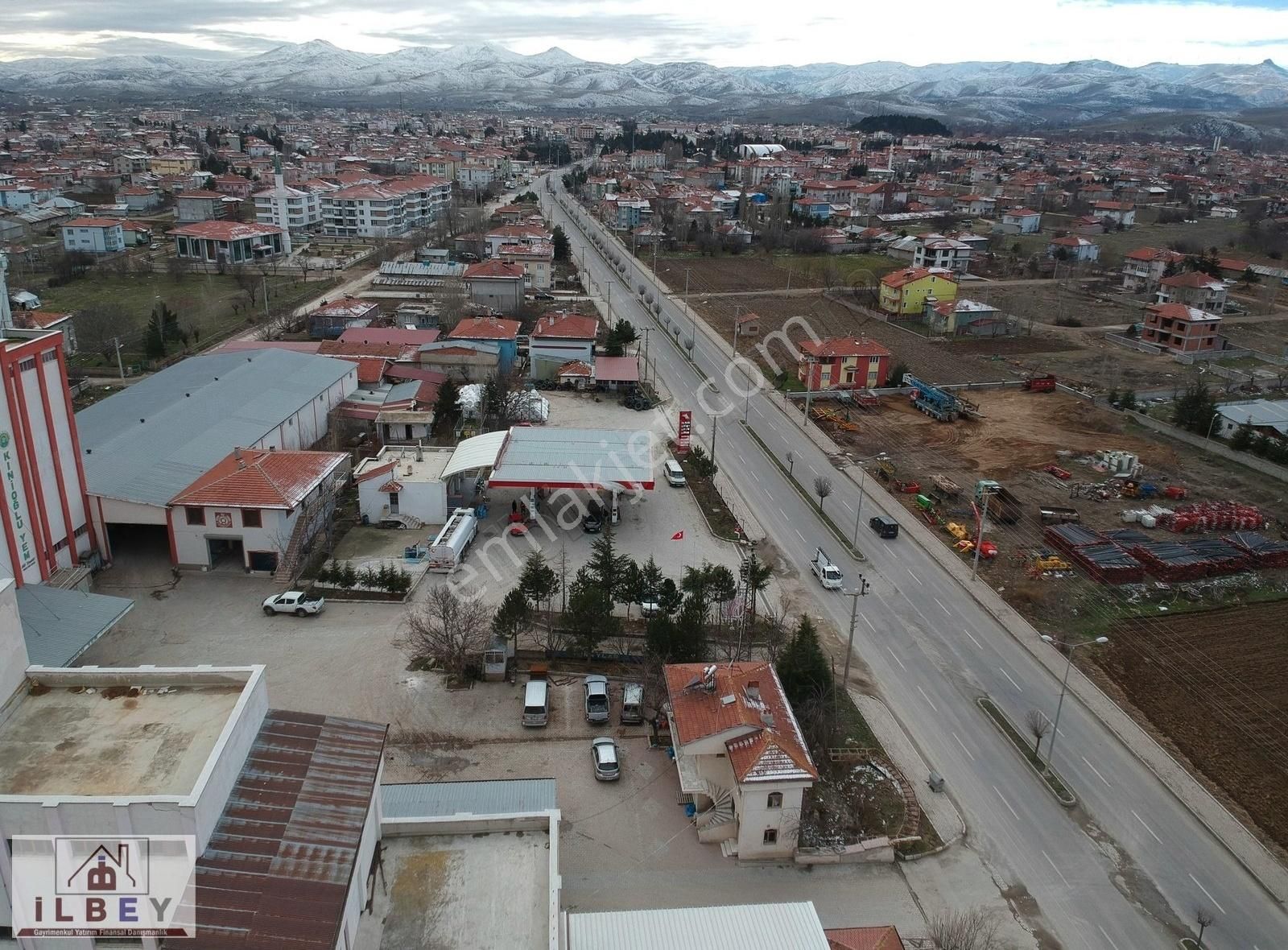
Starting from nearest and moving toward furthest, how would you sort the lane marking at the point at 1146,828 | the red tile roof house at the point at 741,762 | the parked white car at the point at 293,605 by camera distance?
the red tile roof house at the point at 741,762 < the lane marking at the point at 1146,828 < the parked white car at the point at 293,605

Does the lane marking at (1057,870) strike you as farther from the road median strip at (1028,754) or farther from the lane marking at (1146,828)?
the lane marking at (1146,828)

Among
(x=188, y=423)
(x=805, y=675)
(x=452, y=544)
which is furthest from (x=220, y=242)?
(x=805, y=675)

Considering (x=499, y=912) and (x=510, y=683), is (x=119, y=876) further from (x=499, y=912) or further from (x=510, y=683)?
(x=510, y=683)

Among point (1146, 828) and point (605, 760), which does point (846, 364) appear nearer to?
point (1146, 828)

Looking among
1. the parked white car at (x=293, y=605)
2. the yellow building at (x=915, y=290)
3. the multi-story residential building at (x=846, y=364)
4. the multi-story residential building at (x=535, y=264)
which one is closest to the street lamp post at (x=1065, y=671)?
the parked white car at (x=293, y=605)

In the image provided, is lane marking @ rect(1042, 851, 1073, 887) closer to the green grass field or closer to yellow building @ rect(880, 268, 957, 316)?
the green grass field

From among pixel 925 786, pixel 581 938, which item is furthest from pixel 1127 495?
pixel 581 938
